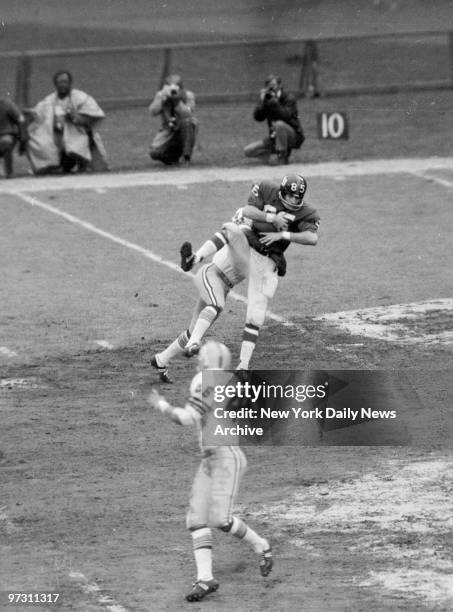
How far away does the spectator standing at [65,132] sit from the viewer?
2709 centimetres

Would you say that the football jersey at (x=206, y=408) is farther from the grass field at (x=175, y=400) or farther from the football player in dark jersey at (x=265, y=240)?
the football player in dark jersey at (x=265, y=240)

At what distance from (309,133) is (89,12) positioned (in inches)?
565

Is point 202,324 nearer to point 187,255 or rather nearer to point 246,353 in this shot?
point 246,353

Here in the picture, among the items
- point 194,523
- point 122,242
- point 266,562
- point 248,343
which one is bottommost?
point 266,562

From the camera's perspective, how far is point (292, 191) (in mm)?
15211

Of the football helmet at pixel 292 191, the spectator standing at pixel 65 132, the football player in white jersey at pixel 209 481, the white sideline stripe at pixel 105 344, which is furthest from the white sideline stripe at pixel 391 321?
the spectator standing at pixel 65 132

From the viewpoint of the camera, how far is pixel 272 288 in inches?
602

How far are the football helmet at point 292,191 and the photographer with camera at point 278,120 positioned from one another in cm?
1187

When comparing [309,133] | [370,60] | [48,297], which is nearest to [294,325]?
[48,297]

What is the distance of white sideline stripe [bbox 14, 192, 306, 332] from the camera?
18250 millimetres

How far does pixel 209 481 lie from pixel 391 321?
8.20m

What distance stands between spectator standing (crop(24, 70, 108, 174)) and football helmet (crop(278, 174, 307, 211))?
12396 millimetres

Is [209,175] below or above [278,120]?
below

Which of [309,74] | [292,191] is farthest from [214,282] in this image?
[309,74]
